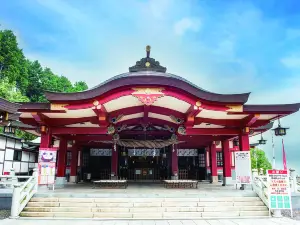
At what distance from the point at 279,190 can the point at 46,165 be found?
9.71m

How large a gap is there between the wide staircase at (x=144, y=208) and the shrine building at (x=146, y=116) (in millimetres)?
3738

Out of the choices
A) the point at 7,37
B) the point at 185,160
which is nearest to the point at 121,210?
the point at 185,160

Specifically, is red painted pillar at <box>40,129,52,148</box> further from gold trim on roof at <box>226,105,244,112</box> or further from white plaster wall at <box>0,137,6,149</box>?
white plaster wall at <box>0,137,6,149</box>

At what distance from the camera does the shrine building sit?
10.1m

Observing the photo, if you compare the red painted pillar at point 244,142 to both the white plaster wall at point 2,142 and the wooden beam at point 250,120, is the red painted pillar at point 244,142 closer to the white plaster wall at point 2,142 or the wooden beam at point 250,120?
the wooden beam at point 250,120

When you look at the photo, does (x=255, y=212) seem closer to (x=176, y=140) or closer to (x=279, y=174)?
(x=279, y=174)

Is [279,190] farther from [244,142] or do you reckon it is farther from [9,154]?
[9,154]

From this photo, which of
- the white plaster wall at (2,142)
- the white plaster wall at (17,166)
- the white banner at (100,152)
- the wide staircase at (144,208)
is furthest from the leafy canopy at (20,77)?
the wide staircase at (144,208)

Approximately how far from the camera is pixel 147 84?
9789mm

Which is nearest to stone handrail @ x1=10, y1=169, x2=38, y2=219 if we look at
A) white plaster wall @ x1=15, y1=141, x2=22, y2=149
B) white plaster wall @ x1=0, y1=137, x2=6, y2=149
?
white plaster wall @ x1=0, y1=137, x2=6, y2=149

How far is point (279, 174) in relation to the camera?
9.02 meters

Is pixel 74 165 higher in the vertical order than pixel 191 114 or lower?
lower

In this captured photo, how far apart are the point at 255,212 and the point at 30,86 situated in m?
41.4

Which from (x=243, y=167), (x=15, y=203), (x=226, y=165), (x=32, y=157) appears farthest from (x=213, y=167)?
(x=32, y=157)
